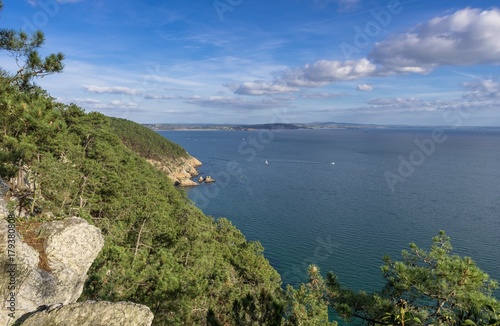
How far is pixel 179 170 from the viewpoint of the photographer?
90.0 m

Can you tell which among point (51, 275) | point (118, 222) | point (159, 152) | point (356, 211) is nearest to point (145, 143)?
point (159, 152)

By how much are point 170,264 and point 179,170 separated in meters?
77.2

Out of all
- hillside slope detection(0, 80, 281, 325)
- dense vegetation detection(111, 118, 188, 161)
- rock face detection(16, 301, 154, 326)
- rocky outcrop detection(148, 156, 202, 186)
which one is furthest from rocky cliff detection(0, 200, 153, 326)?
dense vegetation detection(111, 118, 188, 161)

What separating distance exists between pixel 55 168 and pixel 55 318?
10575mm

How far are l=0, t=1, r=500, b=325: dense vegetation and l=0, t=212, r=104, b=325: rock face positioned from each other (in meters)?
1.93

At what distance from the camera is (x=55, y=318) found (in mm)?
7062

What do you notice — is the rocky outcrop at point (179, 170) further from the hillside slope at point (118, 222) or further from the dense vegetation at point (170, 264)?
the dense vegetation at point (170, 264)

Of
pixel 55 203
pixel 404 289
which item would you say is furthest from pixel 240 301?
pixel 55 203

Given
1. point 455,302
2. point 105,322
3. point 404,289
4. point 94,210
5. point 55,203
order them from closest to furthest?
point 105,322 → point 455,302 → point 404,289 → point 55,203 → point 94,210

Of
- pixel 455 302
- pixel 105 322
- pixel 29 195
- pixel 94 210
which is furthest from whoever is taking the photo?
pixel 94 210

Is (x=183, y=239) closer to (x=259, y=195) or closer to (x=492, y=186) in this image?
(x=259, y=195)

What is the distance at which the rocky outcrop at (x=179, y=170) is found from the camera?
277 feet

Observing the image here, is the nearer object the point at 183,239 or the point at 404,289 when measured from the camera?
the point at 404,289

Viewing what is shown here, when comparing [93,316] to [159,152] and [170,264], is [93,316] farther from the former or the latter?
[159,152]
